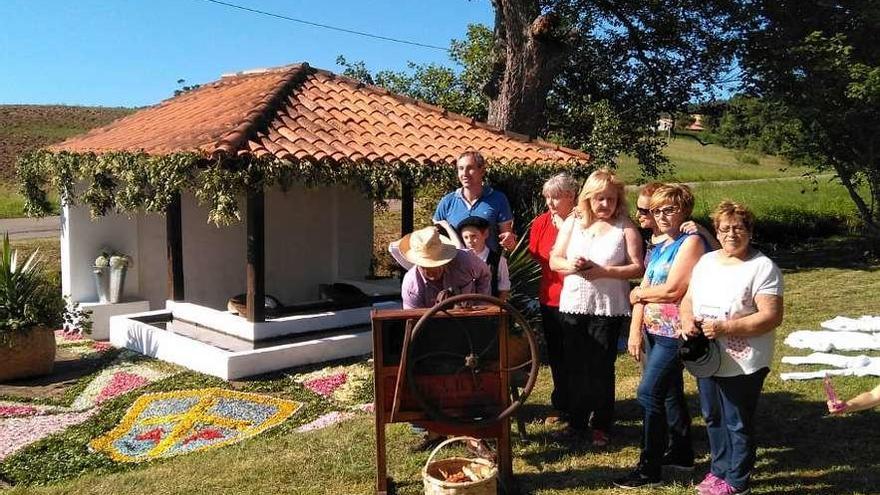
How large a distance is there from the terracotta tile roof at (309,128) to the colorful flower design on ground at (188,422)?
A: 2366 millimetres

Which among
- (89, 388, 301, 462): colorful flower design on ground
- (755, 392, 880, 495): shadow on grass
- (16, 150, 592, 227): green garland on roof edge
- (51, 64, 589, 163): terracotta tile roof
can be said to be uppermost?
(51, 64, 589, 163): terracotta tile roof

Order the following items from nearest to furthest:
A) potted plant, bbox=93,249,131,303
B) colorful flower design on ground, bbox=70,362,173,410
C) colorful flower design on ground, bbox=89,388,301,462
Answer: colorful flower design on ground, bbox=89,388,301,462, colorful flower design on ground, bbox=70,362,173,410, potted plant, bbox=93,249,131,303

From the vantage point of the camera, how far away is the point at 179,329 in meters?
9.31

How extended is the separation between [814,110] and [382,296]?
9538 millimetres

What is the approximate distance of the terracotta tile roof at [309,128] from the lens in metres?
8.07

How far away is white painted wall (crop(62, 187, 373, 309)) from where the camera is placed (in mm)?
10398

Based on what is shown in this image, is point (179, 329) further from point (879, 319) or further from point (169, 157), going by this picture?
point (879, 319)

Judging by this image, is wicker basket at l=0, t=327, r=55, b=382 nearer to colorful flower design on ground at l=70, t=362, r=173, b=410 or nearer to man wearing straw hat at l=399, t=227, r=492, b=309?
colorful flower design on ground at l=70, t=362, r=173, b=410

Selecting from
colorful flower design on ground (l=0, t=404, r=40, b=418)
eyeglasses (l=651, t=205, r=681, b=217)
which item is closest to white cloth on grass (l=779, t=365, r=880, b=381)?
eyeglasses (l=651, t=205, r=681, b=217)

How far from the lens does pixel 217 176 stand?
23.9 ft

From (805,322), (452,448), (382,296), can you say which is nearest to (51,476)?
(452,448)

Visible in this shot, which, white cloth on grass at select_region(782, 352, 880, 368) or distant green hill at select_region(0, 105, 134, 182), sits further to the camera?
distant green hill at select_region(0, 105, 134, 182)

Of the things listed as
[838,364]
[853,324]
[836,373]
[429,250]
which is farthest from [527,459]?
[853,324]

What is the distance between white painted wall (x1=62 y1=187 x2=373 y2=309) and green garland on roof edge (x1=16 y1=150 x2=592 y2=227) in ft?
1.53
